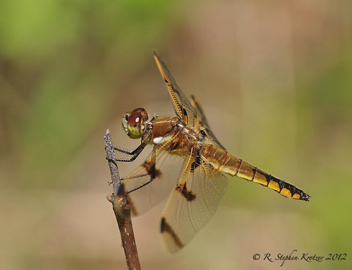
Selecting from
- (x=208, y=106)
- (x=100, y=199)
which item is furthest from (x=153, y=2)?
(x=100, y=199)

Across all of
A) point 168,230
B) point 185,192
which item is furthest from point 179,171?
point 168,230

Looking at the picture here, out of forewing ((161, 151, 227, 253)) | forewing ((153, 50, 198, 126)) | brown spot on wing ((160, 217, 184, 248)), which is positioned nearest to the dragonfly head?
forewing ((153, 50, 198, 126))

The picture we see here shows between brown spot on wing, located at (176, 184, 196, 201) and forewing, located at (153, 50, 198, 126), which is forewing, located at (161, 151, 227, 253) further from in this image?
forewing, located at (153, 50, 198, 126)

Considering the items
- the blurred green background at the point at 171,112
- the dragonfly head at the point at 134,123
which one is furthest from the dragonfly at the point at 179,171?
the blurred green background at the point at 171,112

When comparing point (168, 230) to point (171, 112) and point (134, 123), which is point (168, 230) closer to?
point (134, 123)

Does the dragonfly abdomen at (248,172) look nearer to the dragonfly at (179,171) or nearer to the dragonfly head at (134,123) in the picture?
the dragonfly at (179,171)

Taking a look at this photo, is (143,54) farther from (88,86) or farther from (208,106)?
(208,106)
